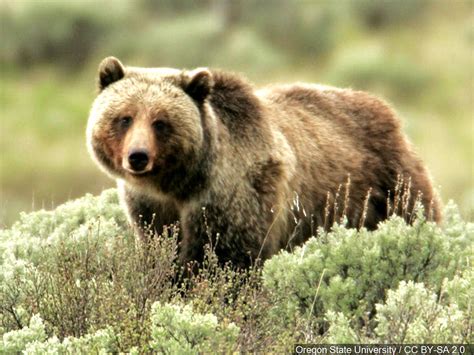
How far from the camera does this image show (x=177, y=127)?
645cm

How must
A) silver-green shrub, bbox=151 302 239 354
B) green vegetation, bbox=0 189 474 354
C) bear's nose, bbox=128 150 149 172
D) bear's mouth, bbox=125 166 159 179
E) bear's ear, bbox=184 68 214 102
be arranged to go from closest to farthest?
silver-green shrub, bbox=151 302 239 354, green vegetation, bbox=0 189 474 354, bear's nose, bbox=128 150 149 172, bear's mouth, bbox=125 166 159 179, bear's ear, bbox=184 68 214 102

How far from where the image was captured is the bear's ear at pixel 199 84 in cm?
657

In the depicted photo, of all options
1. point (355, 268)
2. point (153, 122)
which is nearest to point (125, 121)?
point (153, 122)

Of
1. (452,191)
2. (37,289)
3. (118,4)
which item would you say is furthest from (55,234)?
(118,4)

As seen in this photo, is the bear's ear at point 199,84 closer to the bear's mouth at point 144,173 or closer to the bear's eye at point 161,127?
the bear's eye at point 161,127

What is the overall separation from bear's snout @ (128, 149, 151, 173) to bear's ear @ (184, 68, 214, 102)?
61 centimetres

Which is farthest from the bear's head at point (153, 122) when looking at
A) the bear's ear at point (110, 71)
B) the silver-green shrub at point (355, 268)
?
the silver-green shrub at point (355, 268)

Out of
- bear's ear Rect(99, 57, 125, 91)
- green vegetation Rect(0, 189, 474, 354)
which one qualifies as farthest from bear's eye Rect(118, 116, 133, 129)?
green vegetation Rect(0, 189, 474, 354)

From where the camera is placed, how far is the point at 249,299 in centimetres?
562

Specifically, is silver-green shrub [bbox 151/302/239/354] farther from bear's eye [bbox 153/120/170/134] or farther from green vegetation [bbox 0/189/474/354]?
bear's eye [bbox 153/120/170/134]

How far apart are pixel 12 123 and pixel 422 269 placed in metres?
18.1

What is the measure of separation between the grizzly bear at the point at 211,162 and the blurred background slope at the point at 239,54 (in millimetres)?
13995

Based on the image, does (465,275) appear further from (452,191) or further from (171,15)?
(171,15)

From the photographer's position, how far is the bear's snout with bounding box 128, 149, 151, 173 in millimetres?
6180
